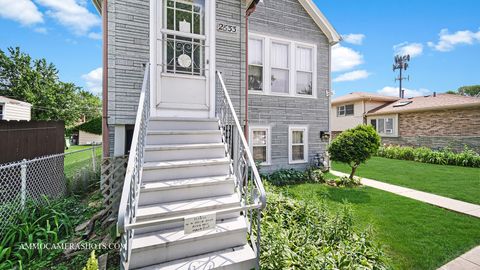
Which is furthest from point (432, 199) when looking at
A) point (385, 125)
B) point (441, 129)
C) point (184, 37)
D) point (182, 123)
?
point (385, 125)

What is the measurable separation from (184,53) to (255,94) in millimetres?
2907

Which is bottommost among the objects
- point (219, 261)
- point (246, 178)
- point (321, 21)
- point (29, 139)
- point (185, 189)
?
point (219, 261)

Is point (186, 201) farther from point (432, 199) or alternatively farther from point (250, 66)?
point (432, 199)

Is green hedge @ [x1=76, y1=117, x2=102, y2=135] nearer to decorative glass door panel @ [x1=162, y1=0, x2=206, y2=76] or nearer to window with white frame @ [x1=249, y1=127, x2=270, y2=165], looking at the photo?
window with white frame @ [x1=249, y1=127, x2=270, y2=165]

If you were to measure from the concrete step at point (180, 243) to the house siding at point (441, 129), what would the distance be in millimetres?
14134

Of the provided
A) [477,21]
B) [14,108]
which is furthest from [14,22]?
[477,21]

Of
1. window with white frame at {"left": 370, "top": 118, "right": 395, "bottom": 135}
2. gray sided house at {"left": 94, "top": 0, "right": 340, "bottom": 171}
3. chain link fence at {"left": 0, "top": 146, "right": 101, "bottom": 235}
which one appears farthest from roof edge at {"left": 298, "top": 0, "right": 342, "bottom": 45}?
window with white frame at {"left": 370, "top": 118, "right": 395, "bottom": 135}

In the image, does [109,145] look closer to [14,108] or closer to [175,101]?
[175,101]

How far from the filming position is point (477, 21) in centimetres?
1245

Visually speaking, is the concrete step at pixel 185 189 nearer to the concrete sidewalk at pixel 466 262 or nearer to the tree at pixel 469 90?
the concrete sidewalk at pixel 466 262

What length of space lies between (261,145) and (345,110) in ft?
44.6

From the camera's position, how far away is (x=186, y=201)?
2.91m

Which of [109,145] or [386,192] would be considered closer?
[109,145]

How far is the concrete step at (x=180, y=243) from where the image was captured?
2289 millimetres
